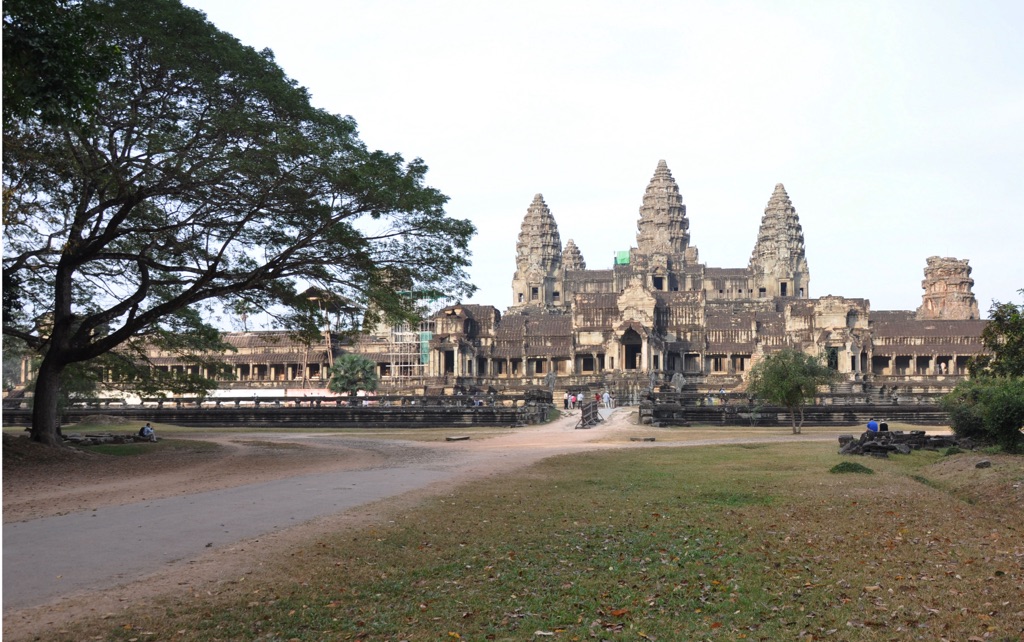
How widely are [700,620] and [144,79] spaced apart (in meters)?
18.8

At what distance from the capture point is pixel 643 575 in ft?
30.3

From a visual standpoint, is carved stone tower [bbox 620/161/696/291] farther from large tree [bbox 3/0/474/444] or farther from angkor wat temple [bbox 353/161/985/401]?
large tree [bbox 3/0/474/444]

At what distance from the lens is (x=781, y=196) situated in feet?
362

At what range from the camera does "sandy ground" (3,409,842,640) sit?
28.1 feet

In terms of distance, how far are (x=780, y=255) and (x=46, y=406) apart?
93577 millimetres

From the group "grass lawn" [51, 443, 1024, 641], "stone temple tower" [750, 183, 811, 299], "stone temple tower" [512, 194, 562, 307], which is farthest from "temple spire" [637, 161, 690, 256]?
"grass lawn" [51, 443, 1024, 641]

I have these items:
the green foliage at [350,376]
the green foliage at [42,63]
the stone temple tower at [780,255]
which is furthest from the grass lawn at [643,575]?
the stone temple tower at [780,255]

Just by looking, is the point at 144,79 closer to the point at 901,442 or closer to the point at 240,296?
the point at 240,296

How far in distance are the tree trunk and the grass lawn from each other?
14363mm

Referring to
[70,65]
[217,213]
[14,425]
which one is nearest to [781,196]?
[14,425]

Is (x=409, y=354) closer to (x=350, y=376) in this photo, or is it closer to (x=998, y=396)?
(x=350, y=376)

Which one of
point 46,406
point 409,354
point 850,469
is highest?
point 409,354

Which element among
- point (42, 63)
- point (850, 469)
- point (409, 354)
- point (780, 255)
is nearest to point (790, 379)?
point (850, 469)

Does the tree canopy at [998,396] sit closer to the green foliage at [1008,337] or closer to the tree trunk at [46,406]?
the green foliage at [1008,337]
